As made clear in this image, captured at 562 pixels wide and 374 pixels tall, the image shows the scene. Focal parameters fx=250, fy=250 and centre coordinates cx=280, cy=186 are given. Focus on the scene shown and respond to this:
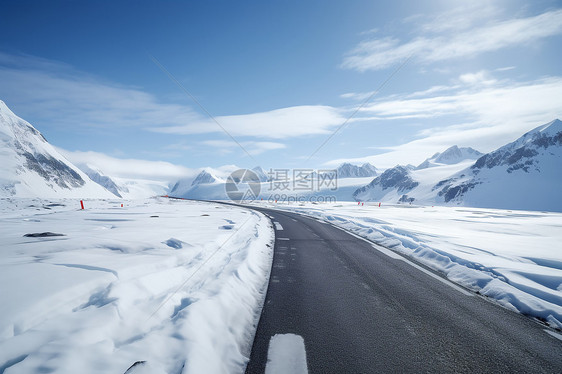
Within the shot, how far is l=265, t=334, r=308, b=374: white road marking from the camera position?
8.89 feet

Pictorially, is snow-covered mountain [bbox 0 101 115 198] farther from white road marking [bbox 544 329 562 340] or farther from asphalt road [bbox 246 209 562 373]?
white road marking [bbox 544 329 562 340]

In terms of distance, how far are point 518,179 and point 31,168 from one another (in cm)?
28737

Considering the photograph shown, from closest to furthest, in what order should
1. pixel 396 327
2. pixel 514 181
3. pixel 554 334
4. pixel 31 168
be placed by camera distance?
pixel 554 334 < pixel 396 327 < pixel 31 168 < pixel 514 181

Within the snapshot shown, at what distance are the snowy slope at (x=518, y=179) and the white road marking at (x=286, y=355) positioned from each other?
171630 millimetres

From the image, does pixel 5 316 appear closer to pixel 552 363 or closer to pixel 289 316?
pixel 289 316

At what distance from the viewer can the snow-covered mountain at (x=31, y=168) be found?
105 m

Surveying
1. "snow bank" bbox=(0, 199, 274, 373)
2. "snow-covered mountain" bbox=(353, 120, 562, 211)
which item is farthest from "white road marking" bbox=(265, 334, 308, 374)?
"snow-covered mountain" bbox=(353, 120, 562, 211)

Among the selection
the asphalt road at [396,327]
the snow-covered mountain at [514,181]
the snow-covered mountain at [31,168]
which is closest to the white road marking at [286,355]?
the asphalt road at [396,327]

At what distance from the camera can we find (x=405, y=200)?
183 meters

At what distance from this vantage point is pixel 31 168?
440 ft

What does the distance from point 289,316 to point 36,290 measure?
3715mm

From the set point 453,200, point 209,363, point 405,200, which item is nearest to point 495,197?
point 453,200

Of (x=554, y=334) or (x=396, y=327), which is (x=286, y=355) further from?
(x=554, y=334)

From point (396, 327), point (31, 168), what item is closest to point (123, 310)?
point (396, 327)
